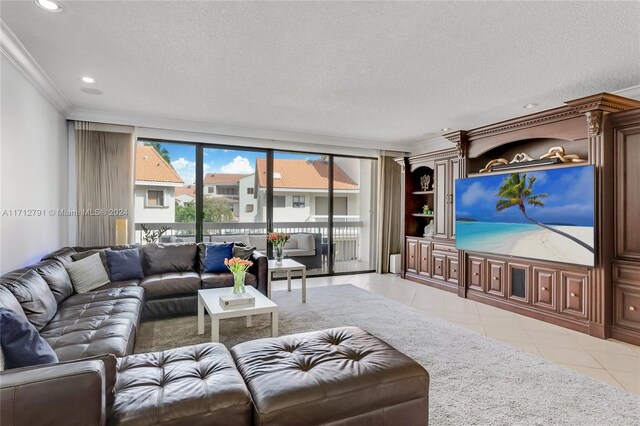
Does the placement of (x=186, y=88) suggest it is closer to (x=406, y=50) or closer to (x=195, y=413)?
(x=406, y=50)

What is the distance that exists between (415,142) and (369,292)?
325 cm

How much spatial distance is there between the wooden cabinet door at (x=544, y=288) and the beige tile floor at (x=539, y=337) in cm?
22

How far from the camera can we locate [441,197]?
5609 millimetres

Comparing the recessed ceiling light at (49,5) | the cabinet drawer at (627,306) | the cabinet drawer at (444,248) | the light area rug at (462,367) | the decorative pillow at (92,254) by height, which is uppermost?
the recessed ceiling light at (49,5)

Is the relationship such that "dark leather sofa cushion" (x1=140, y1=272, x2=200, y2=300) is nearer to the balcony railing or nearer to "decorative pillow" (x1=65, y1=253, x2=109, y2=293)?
"decorative pillow" (x1=65, y1=253, x2=109, y2=293)

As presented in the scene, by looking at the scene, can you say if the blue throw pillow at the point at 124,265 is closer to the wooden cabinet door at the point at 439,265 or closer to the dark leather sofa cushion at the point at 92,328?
the dark leather sofa cushion at the point at 92,328

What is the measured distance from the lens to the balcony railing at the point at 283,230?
544 cm

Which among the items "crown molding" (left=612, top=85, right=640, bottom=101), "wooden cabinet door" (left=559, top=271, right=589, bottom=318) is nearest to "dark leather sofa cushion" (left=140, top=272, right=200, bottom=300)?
"wooden cabinet door" (left=559, top=271, right=589, bottom=318)

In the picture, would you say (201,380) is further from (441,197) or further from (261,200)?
(441,197)

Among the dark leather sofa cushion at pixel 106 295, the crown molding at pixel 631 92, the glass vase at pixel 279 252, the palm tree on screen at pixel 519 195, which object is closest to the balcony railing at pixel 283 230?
the glass vase at pixel 279 252

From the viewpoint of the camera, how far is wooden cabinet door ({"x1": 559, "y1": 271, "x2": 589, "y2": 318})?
3.57 metres

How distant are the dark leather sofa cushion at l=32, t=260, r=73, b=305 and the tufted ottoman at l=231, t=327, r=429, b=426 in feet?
6.23

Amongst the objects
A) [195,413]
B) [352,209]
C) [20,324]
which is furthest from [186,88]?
[352,209]

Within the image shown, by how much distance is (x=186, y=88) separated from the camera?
3764mm
